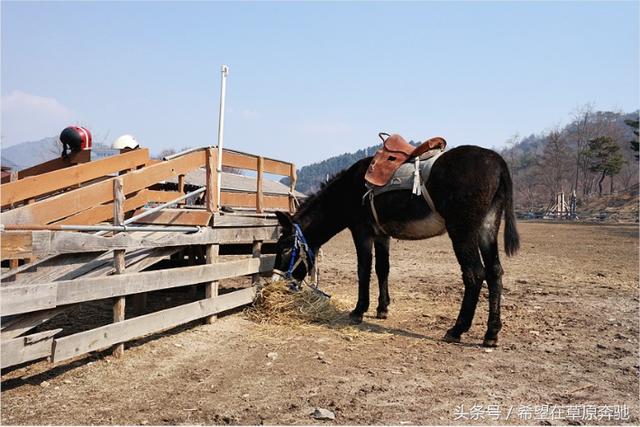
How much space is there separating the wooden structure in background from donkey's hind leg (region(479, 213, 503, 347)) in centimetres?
323

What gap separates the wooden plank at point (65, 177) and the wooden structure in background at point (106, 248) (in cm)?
1

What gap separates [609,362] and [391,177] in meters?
3.17

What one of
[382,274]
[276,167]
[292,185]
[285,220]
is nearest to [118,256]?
[285,220]

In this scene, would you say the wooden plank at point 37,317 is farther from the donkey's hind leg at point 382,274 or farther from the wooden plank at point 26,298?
the donkey's hind leg at point 382,274

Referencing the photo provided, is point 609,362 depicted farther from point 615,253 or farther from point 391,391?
point 615,253

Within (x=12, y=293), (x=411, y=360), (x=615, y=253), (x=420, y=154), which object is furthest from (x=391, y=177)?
(x=615, y=253)

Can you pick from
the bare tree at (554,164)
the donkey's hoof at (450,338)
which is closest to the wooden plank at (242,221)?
the donkey's hoof at (450,338)

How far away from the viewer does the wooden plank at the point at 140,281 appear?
4229 millimetres

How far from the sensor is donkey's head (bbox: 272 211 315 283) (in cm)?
698

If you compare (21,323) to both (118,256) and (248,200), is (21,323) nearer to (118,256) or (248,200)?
(118,256)

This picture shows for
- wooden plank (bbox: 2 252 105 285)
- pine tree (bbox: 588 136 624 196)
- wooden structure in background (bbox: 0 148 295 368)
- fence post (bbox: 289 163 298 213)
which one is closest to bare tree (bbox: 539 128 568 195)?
pine tree (bbox: 588 136 624 196)

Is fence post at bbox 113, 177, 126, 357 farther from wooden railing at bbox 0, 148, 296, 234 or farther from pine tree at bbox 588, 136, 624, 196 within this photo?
pine tree at bbox 588, 136, 624, 196

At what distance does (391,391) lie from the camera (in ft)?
13.8

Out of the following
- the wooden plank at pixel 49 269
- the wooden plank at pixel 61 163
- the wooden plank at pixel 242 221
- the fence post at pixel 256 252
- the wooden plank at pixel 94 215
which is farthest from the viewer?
the fence post at pixel 256 252
